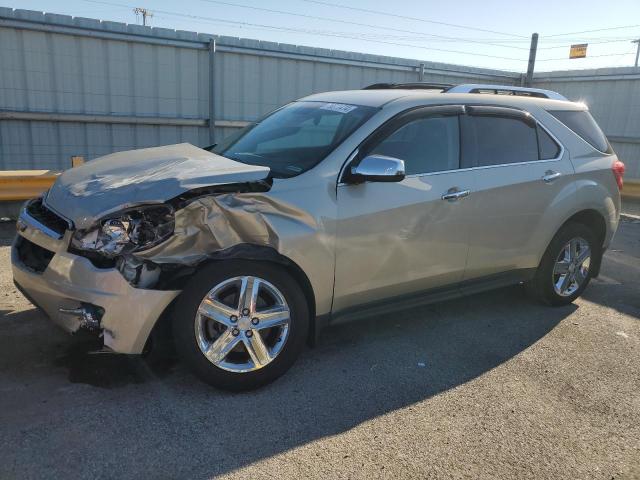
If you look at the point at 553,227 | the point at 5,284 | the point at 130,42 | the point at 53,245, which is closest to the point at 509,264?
the point at 553,227

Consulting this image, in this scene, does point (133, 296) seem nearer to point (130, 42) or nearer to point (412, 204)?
point (412, 204)

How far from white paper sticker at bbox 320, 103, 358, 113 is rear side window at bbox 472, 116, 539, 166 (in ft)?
3.18

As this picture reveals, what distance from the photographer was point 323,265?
11.2 feet

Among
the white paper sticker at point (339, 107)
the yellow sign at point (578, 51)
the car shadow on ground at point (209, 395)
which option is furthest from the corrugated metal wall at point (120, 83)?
the yellow sign at point (578, 51)

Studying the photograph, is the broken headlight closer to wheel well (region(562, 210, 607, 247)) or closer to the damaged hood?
the damaged hood

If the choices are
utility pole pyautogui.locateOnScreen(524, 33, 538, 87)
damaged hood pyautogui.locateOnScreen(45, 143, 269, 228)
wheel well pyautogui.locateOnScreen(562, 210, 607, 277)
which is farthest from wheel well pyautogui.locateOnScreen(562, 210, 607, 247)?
utility pole pyautogui.locateOnScreen(524, 33, 538, 87)

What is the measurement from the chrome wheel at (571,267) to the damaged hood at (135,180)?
2.98 meters

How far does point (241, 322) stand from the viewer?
3.20 meters

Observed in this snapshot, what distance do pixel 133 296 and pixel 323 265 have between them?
3.73 ft

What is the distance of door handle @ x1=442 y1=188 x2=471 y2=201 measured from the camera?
12.7 ft

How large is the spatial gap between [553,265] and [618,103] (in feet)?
30.9

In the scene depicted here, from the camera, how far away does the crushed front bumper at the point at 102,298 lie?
292 cm

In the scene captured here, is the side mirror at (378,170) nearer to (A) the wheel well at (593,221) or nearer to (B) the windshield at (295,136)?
(B) the windshield at (295,136)

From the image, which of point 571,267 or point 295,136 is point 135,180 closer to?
point 295,136
